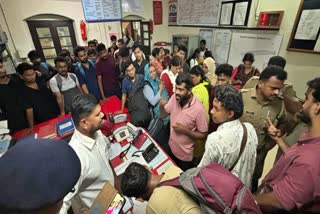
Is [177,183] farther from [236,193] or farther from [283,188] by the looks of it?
[283,188]

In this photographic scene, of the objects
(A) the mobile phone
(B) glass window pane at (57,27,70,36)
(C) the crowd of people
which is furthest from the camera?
(B) glass window pane at (57,27,70,36)

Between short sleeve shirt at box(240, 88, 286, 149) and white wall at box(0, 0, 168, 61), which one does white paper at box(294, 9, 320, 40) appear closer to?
short sleeve shirt at box(240, 88, 286, 149)

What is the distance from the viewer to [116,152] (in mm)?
1774

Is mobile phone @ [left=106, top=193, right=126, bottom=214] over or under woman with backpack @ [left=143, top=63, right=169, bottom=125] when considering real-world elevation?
under

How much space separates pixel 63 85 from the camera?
245cm

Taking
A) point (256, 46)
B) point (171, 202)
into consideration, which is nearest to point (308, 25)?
point (256, 46)

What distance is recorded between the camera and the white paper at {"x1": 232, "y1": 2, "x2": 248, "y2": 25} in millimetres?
3817

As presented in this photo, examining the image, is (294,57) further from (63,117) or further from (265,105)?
(63,117)

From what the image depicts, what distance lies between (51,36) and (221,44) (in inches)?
212

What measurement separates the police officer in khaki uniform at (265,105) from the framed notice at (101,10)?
2.93 m

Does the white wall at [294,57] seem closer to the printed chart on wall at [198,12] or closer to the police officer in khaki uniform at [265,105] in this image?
the printed chart on wall at [198,12]

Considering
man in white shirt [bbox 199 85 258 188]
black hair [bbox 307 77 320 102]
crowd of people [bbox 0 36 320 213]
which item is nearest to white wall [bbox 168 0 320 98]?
crowd of people [bbox 0 36 320 213]

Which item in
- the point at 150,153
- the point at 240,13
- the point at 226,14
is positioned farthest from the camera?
the point at 226,14

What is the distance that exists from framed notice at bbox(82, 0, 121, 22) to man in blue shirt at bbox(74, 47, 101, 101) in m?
0.65
